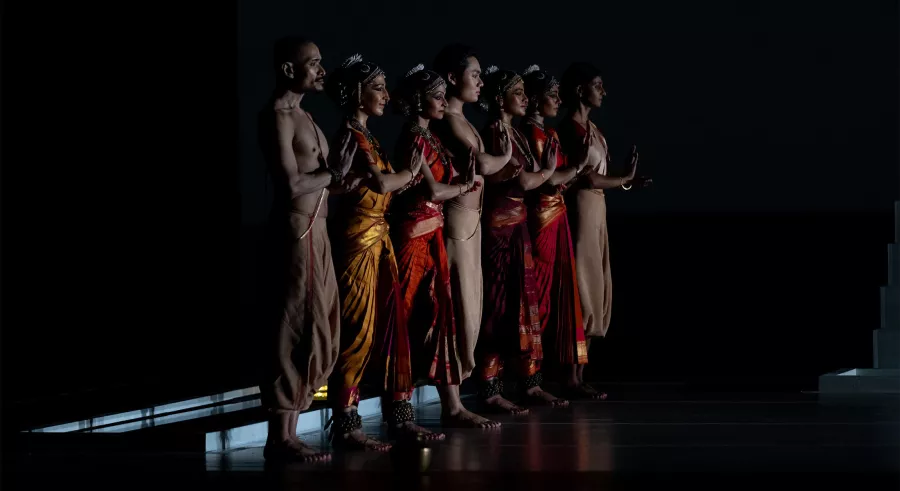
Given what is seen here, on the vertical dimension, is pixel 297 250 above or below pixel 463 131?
below

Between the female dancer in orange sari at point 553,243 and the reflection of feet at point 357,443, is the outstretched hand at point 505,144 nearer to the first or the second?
the female dancer in orange sari at point 553,243

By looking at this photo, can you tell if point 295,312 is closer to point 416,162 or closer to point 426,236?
point 416,162

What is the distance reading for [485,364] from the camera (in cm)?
A: 666

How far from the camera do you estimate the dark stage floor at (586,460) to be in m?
4.68

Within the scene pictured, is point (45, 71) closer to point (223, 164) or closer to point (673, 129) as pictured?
point (223, 164)

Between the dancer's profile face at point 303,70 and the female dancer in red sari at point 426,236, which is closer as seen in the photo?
the dancer's profile face at point 303,70

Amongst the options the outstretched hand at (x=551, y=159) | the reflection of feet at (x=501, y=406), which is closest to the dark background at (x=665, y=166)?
the reflection of feet at (x=501, y=406)

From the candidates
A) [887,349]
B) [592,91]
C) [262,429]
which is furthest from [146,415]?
[887,349]

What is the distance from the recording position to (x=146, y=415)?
6.16 metres

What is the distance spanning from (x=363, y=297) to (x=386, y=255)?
22 cm

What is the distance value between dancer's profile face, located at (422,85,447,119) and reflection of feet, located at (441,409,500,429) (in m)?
1.04

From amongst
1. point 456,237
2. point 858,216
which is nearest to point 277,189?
point 456,237

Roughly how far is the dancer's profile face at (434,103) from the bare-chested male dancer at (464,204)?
225 millimetres

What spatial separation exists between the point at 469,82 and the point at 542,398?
4.73 feet
